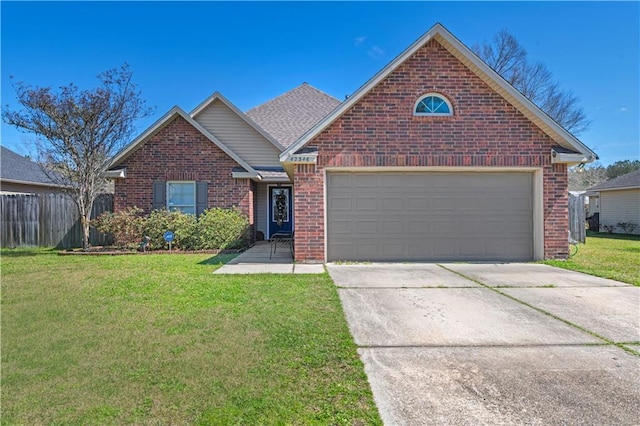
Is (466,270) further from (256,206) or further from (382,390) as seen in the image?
(256,206)

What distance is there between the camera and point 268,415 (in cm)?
256

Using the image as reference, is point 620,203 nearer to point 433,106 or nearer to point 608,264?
point 608,264

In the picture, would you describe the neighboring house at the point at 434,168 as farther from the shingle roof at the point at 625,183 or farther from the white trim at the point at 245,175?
the shingle roof at the point at 625,183

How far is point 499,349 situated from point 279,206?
13.0 metres

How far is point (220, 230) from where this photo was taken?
1231cm

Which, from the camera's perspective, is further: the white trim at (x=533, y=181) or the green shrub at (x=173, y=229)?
the green shrub at (x=173, y=229)

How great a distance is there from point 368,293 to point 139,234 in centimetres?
946

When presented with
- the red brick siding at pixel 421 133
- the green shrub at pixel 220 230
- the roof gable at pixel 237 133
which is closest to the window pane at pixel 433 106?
the red brick siding at pixel 421 133

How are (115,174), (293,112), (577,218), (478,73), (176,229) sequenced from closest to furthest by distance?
(478,73) < (176,229) < (115,174) < (577,218) < (293,112)

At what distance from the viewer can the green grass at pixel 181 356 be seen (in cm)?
263

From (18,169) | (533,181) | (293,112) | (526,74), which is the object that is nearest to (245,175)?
(293,112)

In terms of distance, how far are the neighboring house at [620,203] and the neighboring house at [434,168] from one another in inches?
617

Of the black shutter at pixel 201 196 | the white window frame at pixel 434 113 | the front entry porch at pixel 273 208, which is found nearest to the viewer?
the white window frame at pixel 434 113

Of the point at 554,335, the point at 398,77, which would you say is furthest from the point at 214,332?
the point at 398,77
